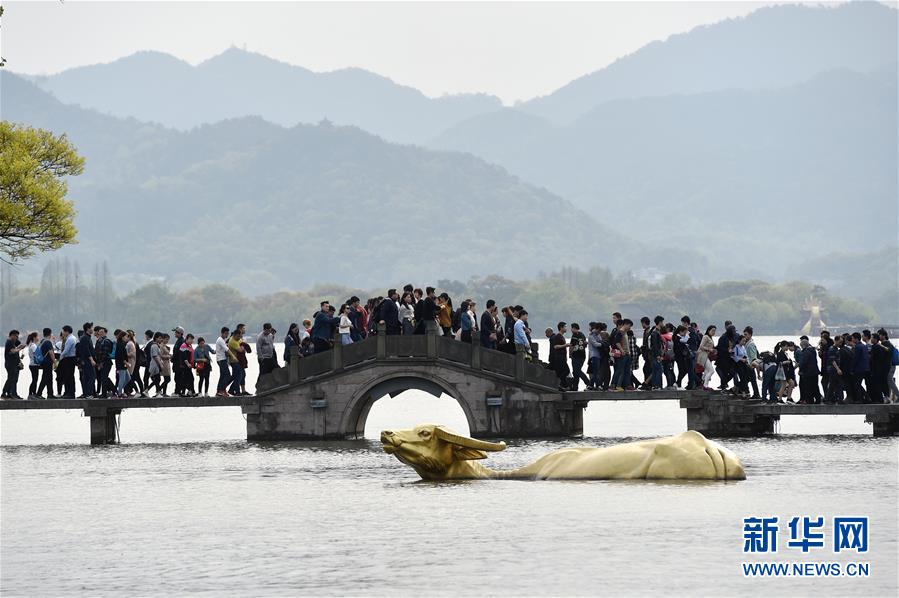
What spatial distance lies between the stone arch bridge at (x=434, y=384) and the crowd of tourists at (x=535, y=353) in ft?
1.60

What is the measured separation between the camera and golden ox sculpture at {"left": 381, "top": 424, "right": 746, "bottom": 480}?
31281 mm

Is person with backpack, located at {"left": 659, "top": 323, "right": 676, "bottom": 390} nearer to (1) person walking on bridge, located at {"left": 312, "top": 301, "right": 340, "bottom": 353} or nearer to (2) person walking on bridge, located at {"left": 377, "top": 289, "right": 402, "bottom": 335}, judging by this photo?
(2) person walking on bridge, located at {"left": 377, "top": 289, "right": 402, "bottom": 335}

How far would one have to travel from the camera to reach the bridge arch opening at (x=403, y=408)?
47.4 meters

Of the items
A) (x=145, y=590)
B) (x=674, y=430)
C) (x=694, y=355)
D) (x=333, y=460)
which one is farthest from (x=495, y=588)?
(x=674, y=430)

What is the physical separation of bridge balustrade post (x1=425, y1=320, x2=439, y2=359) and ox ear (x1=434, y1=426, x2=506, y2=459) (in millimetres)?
13245

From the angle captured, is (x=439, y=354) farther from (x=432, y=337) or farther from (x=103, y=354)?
(x=103, y=354)

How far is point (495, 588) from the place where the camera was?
72.5 ft

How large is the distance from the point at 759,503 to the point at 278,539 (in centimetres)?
882

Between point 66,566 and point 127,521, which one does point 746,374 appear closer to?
point 127,521

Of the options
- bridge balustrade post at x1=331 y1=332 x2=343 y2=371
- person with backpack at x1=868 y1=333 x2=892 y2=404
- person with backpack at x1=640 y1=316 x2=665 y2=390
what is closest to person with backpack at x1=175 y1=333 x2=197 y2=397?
bridge balustrade post at x1=331 y1=332 x2=343 y2=371

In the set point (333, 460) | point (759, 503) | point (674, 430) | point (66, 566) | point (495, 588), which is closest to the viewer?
point (495, 588)

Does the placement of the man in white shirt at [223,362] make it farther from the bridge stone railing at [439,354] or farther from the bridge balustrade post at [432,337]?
the bridge balustrade post at [432,337]

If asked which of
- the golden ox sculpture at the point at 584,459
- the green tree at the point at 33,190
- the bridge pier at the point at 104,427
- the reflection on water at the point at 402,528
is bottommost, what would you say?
the reflection on water at the point at 402,528

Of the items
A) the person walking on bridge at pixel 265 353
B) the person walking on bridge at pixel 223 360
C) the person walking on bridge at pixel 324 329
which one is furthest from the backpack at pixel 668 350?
the person walking on bridge at pixel 223 360
